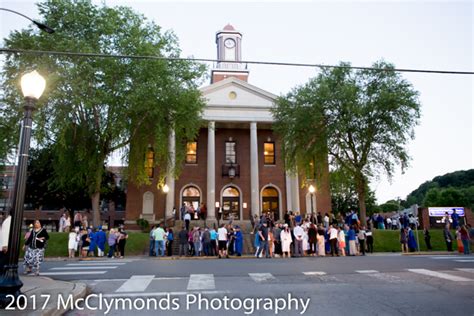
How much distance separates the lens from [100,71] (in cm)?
2427

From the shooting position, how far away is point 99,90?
23453 millimetres

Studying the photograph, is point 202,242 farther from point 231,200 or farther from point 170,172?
point 231,200

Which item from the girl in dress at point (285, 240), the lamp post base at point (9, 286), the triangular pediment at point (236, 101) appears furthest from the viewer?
the triangular pediment at point (236, 101)

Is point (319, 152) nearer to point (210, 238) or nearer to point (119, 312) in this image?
point (210, 238)

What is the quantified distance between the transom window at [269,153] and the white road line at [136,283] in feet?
93.2

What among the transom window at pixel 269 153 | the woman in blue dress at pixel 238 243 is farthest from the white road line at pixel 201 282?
the transom window at pixel 269 153

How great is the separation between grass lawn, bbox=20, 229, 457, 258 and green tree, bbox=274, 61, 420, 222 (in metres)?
1.95

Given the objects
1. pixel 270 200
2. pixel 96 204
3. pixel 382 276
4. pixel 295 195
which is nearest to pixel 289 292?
pixel 382 276

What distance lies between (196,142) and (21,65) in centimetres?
1763

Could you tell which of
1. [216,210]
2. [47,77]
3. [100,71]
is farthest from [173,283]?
[216,210]

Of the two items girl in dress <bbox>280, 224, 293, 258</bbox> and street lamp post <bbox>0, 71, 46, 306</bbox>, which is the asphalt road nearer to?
street lamp post <bbox>0, 71, 46, 306</bbox>

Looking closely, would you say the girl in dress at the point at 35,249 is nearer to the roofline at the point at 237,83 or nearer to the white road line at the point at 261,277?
the white road line at the point at 261,277

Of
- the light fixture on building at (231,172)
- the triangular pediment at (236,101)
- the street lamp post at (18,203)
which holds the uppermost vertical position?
the triangular pediment at (236,101)

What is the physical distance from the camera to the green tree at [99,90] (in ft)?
74.1
